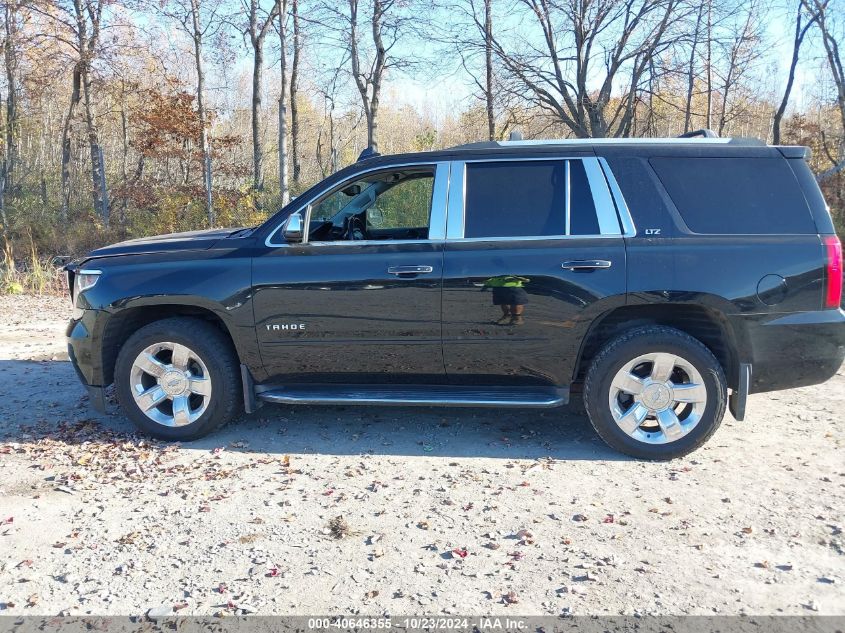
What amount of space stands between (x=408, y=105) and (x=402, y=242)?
51258 mm

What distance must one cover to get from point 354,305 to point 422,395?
2.46ft

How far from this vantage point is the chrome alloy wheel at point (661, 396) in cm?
432

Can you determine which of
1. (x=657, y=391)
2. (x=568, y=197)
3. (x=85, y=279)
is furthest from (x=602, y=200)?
(x=85, y=279)

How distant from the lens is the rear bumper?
4.21m

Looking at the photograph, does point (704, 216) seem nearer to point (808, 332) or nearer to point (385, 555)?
point (808, 332)

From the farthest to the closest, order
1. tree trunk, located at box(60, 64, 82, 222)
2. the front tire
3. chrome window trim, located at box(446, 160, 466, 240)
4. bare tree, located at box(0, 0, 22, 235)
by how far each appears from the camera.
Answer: tree trunk, located at box(60, 64, 82, 222)
bare tree, located at box(0, 0, 22, 235)
the front tire
chrome window trim, located at box(446, 160, 466, 240)

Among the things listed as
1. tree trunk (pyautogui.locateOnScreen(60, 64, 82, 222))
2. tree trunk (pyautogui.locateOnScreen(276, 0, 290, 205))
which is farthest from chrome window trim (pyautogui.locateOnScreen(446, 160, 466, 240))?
tree trunk (pyautogui.locateOnScreen(60, 64, 82, 222))

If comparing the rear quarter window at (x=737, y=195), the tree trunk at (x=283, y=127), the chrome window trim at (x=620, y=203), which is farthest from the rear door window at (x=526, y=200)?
the tree trunk at (x=283, y=127)

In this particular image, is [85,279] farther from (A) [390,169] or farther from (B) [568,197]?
(B) [568,197]

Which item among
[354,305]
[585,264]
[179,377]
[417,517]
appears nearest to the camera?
[417,517]

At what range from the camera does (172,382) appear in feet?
15.5

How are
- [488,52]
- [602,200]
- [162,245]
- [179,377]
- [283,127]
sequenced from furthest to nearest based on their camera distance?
1. [283,127]
2. [488,52]
3. [162,245]
4. [179,377]
5. [602,200]

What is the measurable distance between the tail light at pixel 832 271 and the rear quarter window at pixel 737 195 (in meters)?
0.14

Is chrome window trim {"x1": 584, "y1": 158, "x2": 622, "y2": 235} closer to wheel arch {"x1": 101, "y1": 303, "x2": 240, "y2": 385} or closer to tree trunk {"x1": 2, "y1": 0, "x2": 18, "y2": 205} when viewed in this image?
wheel arch {"x1": 101, "y1": 303, "x2": 240, "y2": 385}
